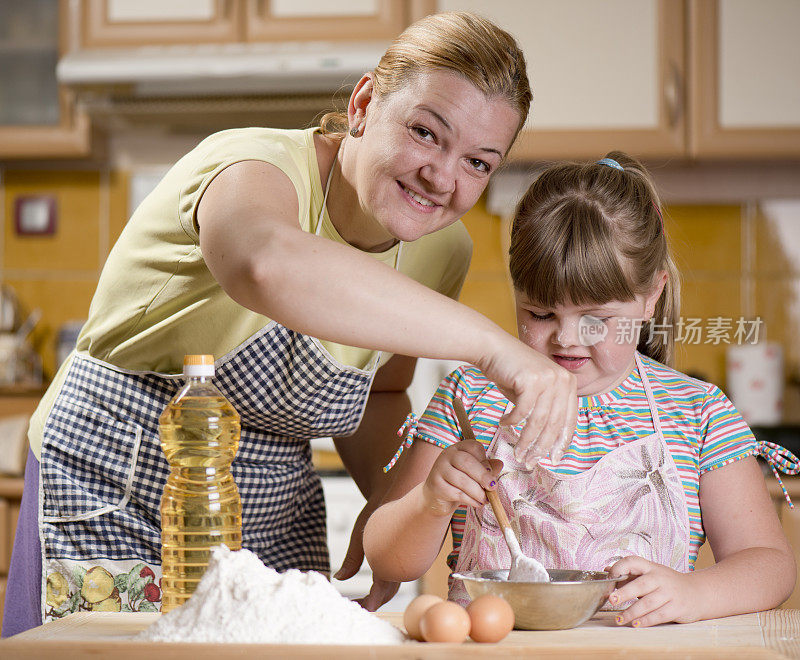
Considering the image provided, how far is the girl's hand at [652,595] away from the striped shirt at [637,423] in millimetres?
282

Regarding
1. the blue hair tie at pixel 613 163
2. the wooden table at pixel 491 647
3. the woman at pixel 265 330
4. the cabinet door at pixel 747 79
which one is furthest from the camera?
the cabinet door at pixel 747 79

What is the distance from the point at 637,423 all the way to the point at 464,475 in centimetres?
38

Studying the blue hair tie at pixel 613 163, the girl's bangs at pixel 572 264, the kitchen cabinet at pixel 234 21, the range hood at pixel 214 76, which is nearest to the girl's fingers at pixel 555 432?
the girl's bangs at pixel 572 264

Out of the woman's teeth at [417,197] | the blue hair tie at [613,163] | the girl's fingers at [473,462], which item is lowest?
the girl's fingers at [473,462]

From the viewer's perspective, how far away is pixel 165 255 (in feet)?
3.60

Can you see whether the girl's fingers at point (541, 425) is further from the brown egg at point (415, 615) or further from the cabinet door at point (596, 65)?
the cabinet door at point (596, 65)

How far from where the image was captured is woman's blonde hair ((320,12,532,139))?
0.99 metres

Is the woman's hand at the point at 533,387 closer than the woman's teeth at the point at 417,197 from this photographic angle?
Yes

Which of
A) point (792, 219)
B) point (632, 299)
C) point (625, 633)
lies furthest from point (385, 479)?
point (792, 219)

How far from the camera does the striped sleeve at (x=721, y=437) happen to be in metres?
1.12

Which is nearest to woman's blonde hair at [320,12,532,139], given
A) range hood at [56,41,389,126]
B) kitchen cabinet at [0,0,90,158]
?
range hood at [56,41,389,126]

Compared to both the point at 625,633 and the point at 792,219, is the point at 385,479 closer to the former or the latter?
the point at 625,633

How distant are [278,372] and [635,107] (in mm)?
1711

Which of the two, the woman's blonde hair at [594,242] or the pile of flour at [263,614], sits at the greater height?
the woman's blonde hair at [594,242]
